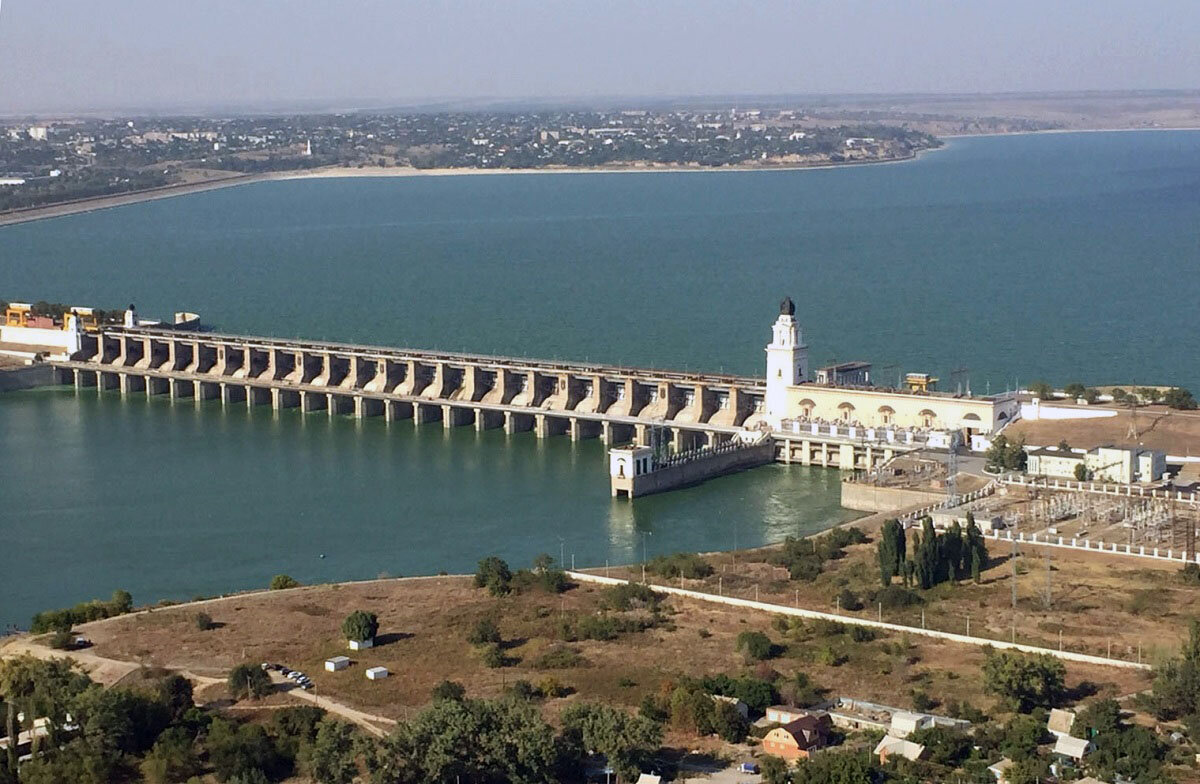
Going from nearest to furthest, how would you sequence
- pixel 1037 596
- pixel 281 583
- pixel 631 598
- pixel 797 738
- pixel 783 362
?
pixel 797 738
pixel 1037 596
pixel 631 598
pixel 281 583
pixel 783 362

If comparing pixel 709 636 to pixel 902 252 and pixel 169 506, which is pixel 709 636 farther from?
pixel 902 252

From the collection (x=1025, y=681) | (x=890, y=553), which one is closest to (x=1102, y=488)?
(x=890, y=553)

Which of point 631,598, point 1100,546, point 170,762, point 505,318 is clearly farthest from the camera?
point 505,318

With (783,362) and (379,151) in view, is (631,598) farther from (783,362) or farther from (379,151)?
(379,151)

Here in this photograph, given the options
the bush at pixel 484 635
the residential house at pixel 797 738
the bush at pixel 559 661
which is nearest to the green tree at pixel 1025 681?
the residential house at pixel 797 738

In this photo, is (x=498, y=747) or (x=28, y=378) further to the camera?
(x=28, y=378)

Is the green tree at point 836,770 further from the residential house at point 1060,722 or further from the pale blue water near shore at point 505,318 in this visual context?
the pale blue water near shore at point 505,318
